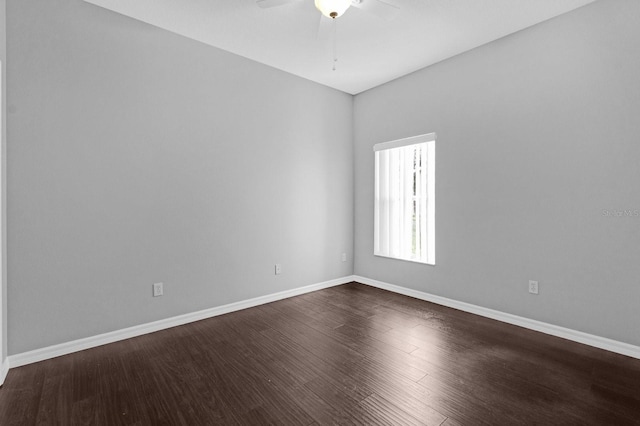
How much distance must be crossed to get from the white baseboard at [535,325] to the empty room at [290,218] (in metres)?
0.02

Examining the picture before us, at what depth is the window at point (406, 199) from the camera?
380 centimetres

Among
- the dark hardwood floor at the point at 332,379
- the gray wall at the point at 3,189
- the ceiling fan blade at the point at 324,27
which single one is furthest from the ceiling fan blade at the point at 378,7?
the dark hardwood floor at the point at 332,379

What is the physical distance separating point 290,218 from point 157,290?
1.68 m

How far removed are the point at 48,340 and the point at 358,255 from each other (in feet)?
11.6

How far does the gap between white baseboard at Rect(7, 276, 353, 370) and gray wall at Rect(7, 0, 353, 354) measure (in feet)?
0.18

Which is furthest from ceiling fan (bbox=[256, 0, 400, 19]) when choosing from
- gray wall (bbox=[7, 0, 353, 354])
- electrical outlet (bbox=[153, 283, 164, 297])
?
electrical outlet (bbox=[153, 283, 164, 297])

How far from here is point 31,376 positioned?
2.13 meters

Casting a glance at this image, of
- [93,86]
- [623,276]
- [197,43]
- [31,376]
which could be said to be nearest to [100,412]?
[31,376]

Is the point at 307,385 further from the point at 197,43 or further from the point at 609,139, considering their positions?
the point at 197,43

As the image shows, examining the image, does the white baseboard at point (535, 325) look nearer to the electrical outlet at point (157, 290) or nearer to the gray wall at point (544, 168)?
the gray wall at point (544, 168)

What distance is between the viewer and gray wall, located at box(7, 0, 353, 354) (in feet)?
7.61

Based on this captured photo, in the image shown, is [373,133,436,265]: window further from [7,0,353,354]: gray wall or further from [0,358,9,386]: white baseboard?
[0,358,9,386]: white baseboard

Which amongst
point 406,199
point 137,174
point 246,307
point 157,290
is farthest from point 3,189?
point 406,199

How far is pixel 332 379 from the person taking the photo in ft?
6.84
